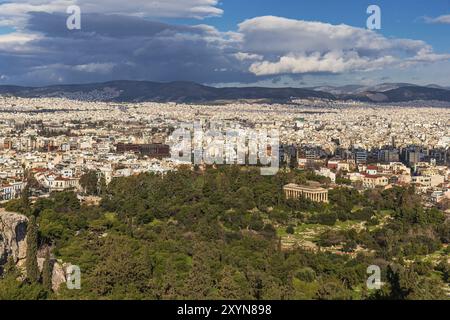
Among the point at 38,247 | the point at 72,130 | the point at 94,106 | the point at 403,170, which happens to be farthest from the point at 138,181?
the point at 94,106

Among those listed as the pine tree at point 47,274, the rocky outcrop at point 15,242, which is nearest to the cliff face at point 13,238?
the rocky outcrop at point 15,242

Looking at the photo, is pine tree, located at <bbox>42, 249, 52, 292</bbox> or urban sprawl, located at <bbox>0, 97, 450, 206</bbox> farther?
urban sprawl, located at <bbox>0, 97, 450, 206</bbox>

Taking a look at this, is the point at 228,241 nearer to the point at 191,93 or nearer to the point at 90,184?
the point at 90,184

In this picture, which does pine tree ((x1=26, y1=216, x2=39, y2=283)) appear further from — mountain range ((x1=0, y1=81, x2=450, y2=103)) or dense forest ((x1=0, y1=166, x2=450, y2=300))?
mountain range ((x1=0, y1=81, x2=450, y2=103))

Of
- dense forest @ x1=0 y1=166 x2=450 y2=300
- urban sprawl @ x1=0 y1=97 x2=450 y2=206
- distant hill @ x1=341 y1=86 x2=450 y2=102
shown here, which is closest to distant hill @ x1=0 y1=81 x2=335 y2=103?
distant hill @ x1=341 y1=86 x2=450 y2=102

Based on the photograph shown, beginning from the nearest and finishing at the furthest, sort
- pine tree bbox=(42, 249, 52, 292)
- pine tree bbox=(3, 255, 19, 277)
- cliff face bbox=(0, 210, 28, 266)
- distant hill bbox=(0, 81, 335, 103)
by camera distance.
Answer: pine tree bbox=(42, 249, 52, 292)
pine tree bbox=(3, 255, 19, 277)
cliff face bbox=(0, 210, 28, 266)
distant hill bbox=(0, 81, 335, 103)

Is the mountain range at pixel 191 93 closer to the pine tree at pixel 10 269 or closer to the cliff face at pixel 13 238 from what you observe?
the cliff face at pixel 13 238

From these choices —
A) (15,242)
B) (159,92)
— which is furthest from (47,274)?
(159,92)
